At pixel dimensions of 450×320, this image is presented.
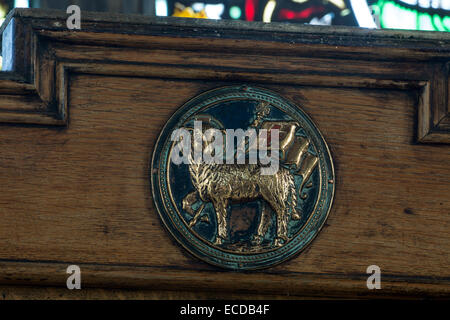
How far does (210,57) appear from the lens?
0.94 metres

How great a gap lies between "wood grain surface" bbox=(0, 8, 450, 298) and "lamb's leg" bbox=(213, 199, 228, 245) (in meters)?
0.04

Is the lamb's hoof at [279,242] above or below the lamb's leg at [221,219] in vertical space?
below

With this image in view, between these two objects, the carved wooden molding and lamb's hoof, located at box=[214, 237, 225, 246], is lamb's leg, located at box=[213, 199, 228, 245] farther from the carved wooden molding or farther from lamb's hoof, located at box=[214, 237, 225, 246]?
the carved wooden molding

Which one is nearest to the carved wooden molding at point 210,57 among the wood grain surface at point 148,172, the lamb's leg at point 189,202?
the wood grain surface at point 148,172

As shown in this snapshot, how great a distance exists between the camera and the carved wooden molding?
3.01 feet

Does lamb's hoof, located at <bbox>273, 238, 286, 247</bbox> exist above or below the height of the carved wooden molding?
below

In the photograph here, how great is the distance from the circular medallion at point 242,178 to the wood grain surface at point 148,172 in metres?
0.02

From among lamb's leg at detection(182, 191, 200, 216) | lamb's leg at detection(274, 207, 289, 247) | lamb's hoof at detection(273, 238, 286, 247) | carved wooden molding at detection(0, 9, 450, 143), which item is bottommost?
lamb's hoof at detection(273, 238, 286, 247)

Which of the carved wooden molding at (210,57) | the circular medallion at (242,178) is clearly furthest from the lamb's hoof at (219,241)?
the carved wooden molding at (210,57)

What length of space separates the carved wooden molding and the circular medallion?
0.04 metres

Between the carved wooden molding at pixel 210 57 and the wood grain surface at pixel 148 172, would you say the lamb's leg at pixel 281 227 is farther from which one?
the carved wooden molding at pixel 210 57

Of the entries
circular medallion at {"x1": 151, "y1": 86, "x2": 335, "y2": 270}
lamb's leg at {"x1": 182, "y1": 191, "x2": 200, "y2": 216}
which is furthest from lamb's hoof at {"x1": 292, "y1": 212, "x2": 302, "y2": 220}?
lamb's leg at {"x1": 182, "y1": 191, "x2": 200, "y2": 216}

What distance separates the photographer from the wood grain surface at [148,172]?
2.98 ft

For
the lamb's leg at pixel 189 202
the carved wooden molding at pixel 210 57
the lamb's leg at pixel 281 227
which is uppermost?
the carved wooden molding at pixel 210 57
